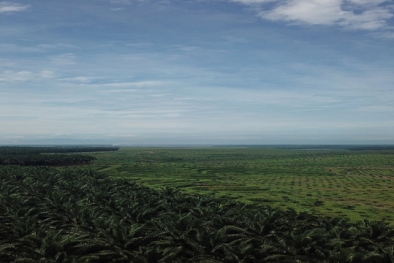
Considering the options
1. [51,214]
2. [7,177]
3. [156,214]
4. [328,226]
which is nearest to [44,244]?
[51,214]

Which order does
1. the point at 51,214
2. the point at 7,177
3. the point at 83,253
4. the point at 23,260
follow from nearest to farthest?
the point at 23,260, the point at 83,253, the point at 51,214, the point at 7,177

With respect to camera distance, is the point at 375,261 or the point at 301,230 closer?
the point at 375,261

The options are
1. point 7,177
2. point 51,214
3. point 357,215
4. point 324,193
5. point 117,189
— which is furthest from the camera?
point 324,193

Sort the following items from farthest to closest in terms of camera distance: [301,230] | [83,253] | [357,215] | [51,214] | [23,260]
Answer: [357,215], [51,214], [301,230], [83,253], [23,260]

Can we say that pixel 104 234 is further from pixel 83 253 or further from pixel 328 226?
pixel 328 226

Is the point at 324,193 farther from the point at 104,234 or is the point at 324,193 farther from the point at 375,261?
the point at 104,234

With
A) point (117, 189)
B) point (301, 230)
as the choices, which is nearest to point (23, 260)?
point (301, 230)

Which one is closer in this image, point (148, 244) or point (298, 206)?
point (148, 244)

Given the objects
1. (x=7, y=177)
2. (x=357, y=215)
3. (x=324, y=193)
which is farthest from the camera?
(x=324, y=193)
